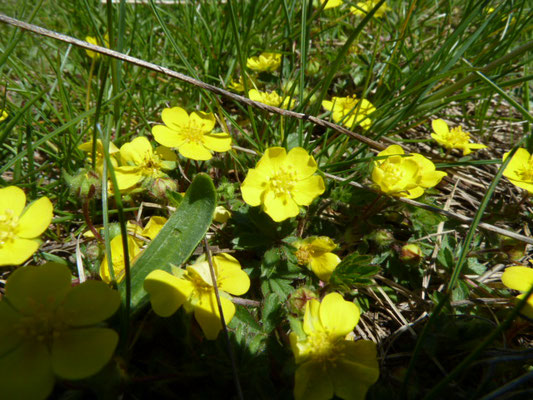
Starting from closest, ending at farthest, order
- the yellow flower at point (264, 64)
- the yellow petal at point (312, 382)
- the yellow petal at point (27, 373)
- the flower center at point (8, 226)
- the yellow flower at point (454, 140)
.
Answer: the yellow petal at point (27, 373) → the yellow petal at point (312, 382) → the flower center at point (8, 226) → the yellow flower at point (454, 140) → the yellow flower at point (264, 64)

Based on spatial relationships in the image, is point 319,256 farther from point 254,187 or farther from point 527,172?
point 527,172

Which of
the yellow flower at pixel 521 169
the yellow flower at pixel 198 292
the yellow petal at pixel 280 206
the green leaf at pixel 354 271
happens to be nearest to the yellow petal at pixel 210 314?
the yellow flower at pixel 198 292

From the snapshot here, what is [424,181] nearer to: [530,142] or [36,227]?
[530,142]

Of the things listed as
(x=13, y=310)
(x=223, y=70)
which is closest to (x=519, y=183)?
(x=223, y=70)

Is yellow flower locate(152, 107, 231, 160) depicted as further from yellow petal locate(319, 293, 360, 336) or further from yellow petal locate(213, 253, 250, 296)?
yellow petal locate(319, 293, 360, 336)

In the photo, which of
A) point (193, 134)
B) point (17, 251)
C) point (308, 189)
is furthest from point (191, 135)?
point (17, 251)

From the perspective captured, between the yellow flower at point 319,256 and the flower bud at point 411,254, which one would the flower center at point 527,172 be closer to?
the flower bud at point 411,254

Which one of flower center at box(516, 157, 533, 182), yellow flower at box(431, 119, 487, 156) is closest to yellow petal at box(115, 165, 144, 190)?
yellow flower at box(431, 119, 487, 156)
